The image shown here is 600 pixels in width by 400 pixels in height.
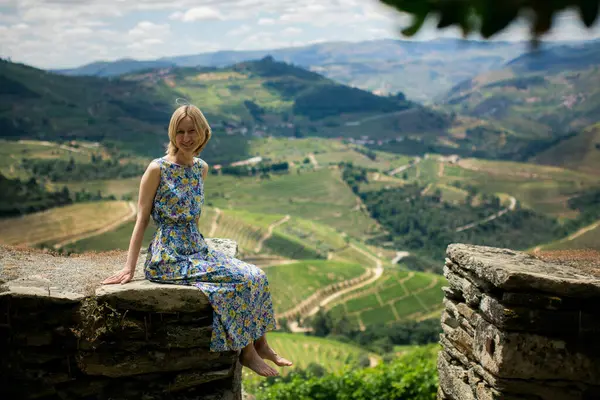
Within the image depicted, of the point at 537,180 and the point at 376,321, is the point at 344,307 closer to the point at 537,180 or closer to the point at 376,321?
the point at 376,321

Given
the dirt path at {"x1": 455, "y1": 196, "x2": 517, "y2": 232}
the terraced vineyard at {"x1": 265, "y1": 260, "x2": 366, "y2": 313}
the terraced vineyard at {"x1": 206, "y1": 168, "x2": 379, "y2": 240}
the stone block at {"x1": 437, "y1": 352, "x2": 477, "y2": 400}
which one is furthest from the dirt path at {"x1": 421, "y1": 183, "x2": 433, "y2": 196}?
the stone block at {"x1": 437, "y1": 352, "x2": 477, "y2": 400}

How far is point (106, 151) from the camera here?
151125 mm

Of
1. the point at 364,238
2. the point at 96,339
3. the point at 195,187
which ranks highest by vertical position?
the point at 195,187

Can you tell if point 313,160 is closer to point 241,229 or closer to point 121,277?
point 241,229

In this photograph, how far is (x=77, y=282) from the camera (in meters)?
6.71

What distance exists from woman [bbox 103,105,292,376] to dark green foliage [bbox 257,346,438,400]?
449cm

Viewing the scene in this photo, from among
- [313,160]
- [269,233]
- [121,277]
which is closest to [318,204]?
[269,233]

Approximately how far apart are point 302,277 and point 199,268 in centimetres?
7666

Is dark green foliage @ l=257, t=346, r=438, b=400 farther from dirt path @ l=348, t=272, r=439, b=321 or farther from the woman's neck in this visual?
dirt path @ l=348, t=272, r=439, b=321

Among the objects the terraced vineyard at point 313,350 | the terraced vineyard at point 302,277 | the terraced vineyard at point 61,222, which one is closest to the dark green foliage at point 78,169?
the terraced vineyard at point 61,222

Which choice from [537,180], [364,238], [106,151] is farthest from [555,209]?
[106,151]

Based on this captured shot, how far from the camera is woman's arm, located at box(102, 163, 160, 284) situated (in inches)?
255

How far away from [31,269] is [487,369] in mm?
5383

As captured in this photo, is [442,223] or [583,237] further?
[442,223]
